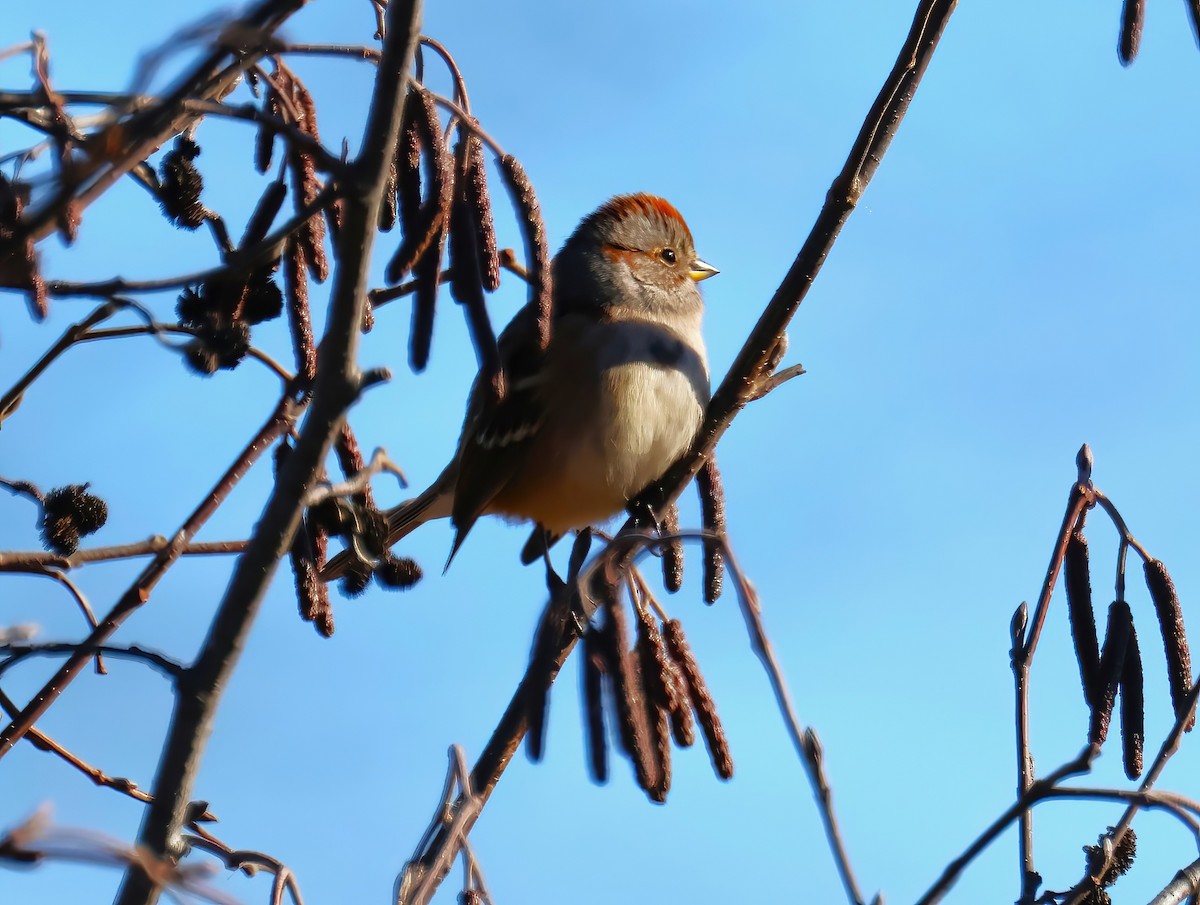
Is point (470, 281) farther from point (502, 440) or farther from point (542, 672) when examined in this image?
point (502, 440)

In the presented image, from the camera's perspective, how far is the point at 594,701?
7.48 ft

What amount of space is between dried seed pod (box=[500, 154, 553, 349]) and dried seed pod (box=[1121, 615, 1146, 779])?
135cm

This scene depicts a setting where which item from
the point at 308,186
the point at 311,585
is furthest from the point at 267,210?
the point at 311,585

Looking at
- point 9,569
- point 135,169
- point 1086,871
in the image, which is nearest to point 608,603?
point 1086,871

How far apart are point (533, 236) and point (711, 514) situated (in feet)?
4.25

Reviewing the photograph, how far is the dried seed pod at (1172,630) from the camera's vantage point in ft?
9.34

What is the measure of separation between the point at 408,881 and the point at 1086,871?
3.93 ft

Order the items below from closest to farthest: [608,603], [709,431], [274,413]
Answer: [608,603] → [274,413] → [709,431]

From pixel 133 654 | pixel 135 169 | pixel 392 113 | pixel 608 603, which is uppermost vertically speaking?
pixel 135 169

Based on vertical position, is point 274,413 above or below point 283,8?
above

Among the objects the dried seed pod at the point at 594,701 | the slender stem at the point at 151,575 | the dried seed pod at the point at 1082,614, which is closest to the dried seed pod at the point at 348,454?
the slender stem at the point at 151,575

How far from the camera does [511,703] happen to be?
2568mm

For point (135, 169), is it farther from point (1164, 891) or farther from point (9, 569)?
point (1164, 891)

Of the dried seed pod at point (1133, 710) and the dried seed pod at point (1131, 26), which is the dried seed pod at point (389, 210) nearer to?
the dried seed pod at point (1131, 26)
